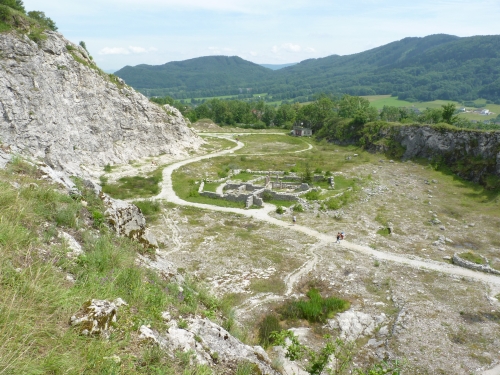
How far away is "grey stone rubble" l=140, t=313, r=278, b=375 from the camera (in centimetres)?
749

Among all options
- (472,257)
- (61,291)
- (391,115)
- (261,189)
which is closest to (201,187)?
(261,189)

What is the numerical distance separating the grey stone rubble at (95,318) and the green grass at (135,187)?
38.3 metres

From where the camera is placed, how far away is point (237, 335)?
10391 mm

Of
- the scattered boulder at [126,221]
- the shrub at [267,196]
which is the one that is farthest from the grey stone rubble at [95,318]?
the shrub at [267,196]

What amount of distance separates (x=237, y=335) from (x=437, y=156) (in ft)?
214

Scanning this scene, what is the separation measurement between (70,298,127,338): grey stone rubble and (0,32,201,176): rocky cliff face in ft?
137

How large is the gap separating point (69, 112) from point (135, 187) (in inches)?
756

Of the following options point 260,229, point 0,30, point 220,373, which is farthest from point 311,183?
point 0,30

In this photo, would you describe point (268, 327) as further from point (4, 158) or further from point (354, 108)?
point (354, 108)

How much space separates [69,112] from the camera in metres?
54.3

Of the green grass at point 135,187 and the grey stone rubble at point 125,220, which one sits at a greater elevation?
the grey stone rubble at point 125,220

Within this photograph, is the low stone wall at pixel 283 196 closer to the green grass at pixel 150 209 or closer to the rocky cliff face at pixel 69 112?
the green grass at pixel 150 209

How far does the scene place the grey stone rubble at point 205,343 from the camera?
7492mm

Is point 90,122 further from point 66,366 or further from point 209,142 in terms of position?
point 66,366
